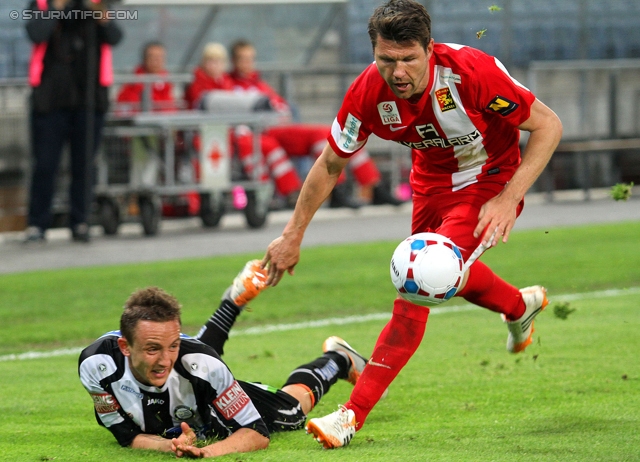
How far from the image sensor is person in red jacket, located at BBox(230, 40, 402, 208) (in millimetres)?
14938

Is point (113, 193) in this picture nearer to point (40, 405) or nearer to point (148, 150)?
point (148, 150)

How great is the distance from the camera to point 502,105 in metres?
4.98

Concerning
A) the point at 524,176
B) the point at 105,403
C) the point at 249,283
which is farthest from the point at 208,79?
the point at 105,403

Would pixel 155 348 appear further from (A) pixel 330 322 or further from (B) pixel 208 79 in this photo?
(B) pixel 208 79

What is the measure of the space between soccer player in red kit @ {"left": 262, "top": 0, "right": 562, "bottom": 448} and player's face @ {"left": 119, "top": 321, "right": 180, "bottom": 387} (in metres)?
0.70

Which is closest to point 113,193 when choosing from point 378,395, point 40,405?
point 40,405

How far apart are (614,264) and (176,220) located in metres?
6.45

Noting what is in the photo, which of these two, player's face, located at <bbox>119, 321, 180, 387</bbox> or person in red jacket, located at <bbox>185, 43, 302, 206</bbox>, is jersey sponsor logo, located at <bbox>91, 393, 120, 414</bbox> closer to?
player's face, located at <bbox>119, 321, 180, 387</bbox>

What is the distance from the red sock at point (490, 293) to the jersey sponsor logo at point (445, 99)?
35.6 inches

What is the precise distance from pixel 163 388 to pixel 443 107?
173 cm

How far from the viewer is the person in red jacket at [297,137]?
49.0 ft

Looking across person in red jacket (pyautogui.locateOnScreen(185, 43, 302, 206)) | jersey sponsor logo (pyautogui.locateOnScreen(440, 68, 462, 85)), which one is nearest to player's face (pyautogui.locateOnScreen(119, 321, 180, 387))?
jersey sponsor logo (pyautogui.locateOnScreen(440, 68, 462, 85))

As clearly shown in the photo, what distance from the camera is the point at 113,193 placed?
13570mm

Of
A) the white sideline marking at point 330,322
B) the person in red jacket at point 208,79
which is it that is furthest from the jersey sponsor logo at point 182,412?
the person in red jacket at point 208,79
